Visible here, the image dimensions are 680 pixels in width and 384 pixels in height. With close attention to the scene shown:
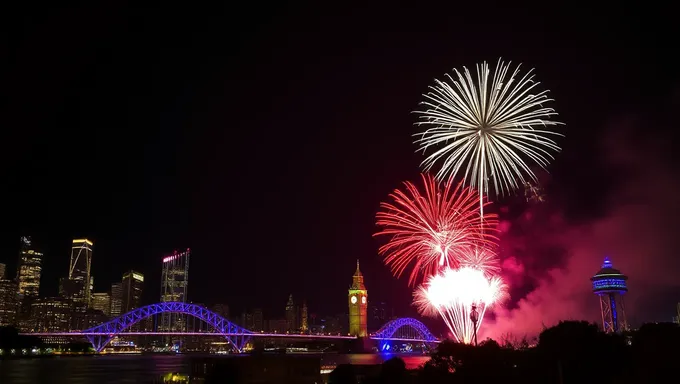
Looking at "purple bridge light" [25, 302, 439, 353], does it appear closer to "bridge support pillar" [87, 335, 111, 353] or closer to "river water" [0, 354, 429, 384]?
"bridge support pillar" [87, 335, 111, 353]

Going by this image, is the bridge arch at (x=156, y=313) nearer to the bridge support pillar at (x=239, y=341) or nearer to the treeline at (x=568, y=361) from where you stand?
the bridge support pillar at (x=239, y=341)

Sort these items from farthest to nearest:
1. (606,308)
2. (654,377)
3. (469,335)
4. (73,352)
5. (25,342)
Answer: (73,352) < (25,342) < (606,308) < (469,335) < (654,377)

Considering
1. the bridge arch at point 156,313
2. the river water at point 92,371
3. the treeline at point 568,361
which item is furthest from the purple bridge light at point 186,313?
the treeline at point 568,361

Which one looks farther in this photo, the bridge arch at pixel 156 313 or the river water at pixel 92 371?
the bridge arch at pixel 156 313

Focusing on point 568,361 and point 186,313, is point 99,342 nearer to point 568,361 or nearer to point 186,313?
point 186,313

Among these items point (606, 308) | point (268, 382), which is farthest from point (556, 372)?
point (606, 308)

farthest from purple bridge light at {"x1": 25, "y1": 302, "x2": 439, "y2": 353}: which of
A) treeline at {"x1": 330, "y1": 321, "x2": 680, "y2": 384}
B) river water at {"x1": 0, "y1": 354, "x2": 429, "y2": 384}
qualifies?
treeline at {"x1": 330, "y1": 321, "x2": 680, "y2": 384}

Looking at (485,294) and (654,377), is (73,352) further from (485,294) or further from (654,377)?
(654,377)

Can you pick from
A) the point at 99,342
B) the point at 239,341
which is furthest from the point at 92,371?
the point at 239,341
